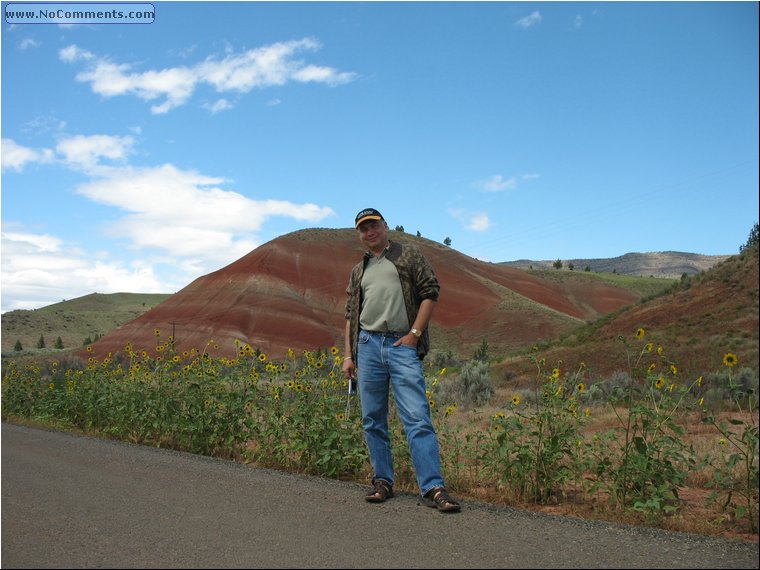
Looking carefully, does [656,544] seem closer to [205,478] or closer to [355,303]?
[355,303]

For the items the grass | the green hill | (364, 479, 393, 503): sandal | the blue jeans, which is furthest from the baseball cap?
the green hill

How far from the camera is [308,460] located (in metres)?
6.32

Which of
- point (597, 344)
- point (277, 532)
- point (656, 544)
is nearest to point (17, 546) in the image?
point (277, 532)

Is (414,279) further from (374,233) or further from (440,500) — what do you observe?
(440,500)

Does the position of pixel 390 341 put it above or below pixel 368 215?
below

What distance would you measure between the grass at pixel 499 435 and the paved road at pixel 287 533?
1.84 feet

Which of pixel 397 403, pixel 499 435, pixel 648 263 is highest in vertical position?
pixel 648 263

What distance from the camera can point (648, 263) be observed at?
185250 mm

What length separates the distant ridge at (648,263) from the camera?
17350 cm

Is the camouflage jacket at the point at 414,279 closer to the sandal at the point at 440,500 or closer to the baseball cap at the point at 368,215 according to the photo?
the baseball cap at the point at 368,215

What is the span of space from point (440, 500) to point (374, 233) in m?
1.99

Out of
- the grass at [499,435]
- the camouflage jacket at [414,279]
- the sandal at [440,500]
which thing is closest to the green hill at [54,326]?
the grass at [499,435]

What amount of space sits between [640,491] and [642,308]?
3330 centimetres

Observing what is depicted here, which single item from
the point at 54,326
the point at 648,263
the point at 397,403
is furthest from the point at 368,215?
Answer: the point at 648,263
